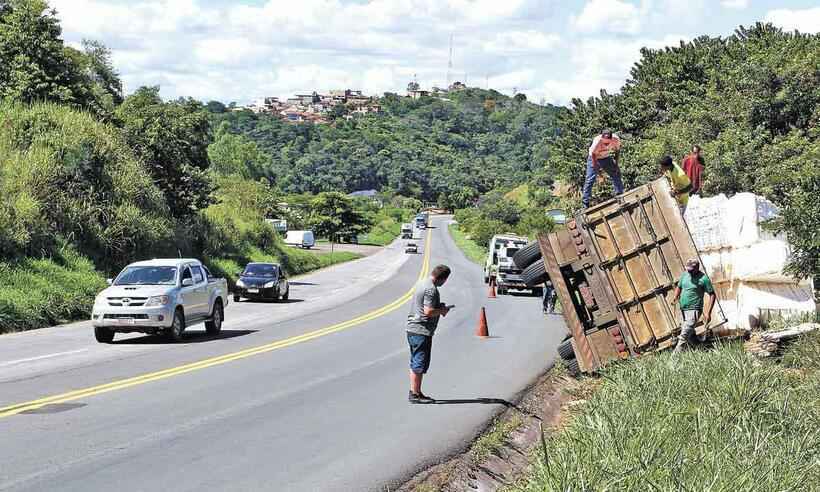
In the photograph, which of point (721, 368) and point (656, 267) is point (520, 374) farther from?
point (721, 368)

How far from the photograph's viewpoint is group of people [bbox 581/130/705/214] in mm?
16297

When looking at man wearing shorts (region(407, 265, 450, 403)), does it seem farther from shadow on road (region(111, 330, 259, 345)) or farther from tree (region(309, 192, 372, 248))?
tree (region(309, 192, 372, 248))

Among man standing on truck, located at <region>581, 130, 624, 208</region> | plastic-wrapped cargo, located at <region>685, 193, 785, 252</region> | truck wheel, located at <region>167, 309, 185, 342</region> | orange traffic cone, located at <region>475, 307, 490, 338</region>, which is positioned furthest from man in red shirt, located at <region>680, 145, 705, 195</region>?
truck wheel, located at <region>167, 309, 185, 342</region>

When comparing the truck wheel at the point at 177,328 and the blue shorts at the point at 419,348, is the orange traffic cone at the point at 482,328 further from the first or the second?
the blue shorts at the point at 419,348

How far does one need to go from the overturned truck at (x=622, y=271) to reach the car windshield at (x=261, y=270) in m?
24.6

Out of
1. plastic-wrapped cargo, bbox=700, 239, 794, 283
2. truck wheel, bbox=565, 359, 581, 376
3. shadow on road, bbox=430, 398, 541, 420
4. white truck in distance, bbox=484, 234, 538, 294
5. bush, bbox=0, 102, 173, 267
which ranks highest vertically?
bush, bbox=0, 102, 173, 267

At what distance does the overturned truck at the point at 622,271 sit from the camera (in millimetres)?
14859

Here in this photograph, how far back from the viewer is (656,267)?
49.5 ft

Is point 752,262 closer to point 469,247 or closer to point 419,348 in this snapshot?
point 419,348

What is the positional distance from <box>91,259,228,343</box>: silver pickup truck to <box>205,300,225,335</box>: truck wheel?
0.23 feet

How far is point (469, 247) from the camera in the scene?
118500mm

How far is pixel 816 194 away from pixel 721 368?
20.4ft

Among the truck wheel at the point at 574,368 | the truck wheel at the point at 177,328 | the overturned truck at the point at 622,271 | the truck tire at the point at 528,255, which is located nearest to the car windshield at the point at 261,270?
the truck wheel at the point at 177,328

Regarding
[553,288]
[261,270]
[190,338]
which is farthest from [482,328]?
[261,270]
